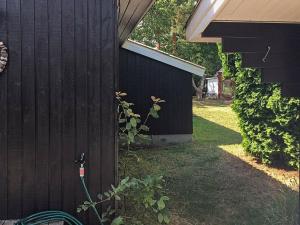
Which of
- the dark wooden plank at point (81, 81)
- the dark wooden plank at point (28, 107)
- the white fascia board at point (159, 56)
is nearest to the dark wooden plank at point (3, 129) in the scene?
the dark wooden plank at point (28, 107)

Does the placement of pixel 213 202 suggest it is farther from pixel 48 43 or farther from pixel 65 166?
pixel 48 43

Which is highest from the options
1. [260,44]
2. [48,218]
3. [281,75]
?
[260,44]

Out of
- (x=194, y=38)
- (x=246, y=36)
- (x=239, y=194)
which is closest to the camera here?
(x=246, y=36)

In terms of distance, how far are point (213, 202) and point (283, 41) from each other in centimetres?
278

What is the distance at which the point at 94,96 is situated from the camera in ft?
11.4

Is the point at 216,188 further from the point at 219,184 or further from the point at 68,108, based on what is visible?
the point at 68,108

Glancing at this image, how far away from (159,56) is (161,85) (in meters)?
0.72

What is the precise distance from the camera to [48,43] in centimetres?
342

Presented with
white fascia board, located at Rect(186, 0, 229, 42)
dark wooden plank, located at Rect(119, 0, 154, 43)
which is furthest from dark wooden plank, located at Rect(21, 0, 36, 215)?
white fascia board, located at Rect(186, 0, 229, 42)

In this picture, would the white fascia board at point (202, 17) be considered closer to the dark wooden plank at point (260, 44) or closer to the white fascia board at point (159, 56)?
the dark wooden plank at point (260, 44)

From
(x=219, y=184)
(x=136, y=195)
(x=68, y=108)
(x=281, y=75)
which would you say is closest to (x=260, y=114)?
(x=219, y=184)

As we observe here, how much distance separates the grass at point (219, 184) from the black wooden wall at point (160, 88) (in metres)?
0.66

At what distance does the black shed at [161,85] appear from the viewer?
9.00 meters

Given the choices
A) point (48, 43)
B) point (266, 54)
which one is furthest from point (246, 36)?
point (48, 43)
